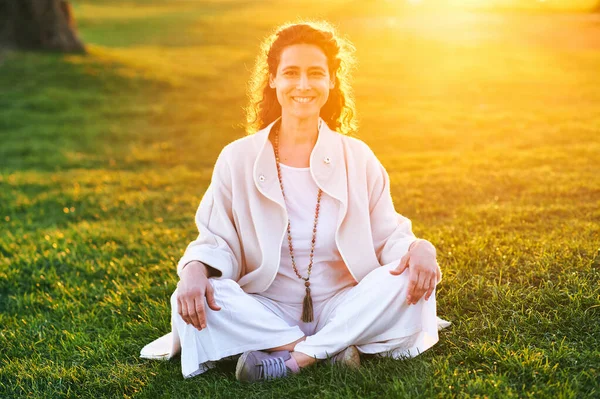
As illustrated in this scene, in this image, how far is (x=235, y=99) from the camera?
1423 centimetres

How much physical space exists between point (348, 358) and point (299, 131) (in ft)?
4.35

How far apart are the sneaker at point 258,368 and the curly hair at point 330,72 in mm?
1453

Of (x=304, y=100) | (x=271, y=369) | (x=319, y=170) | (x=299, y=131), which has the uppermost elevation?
(x=304, y=100)

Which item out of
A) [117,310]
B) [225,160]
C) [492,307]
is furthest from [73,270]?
[492,307]

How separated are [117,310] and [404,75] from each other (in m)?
13.4

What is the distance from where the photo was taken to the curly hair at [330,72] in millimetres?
3746

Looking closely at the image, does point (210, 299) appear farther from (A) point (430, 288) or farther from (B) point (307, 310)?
(A) point (430, 288)

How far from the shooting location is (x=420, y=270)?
128 inches

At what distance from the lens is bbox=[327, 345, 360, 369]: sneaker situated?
3.39 m

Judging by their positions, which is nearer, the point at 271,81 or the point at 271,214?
the point at 271,214

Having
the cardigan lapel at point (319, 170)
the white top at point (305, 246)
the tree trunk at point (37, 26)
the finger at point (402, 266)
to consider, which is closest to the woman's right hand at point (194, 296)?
the white top at point (305, 246)

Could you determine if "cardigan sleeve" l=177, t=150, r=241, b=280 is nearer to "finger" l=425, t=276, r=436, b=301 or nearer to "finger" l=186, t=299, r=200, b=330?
"finger" l=186, t=299, r=200, b=330

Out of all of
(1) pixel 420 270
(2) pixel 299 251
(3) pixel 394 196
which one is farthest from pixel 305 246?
(3) pixel 394 196

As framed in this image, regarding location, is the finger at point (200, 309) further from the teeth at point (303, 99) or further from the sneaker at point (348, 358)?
the teeth at point (303, 99)
